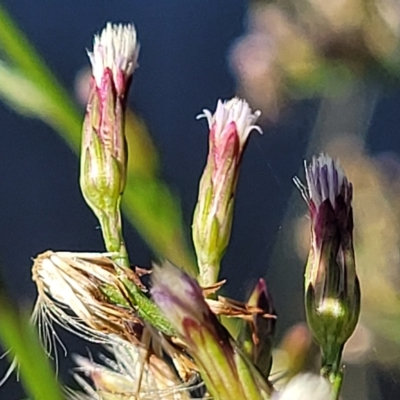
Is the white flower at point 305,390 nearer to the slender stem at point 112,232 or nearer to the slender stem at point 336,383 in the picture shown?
the slender stem at point 336,383

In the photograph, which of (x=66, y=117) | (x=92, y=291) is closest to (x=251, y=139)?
(x=66, y=117)

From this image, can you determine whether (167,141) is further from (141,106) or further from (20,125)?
(20,125)

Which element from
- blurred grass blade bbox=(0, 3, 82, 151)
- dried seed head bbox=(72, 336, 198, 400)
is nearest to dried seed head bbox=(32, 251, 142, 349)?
dried seed head bbox=(72, 336, 198, 400)

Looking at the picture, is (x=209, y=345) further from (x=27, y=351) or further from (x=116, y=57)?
(x=116, y=57)

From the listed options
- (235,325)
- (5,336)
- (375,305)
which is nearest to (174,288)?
(5,336)

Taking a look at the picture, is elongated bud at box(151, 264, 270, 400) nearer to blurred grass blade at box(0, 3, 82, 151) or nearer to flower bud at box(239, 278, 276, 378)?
flower bud at box(239, 278, 276, 378)
